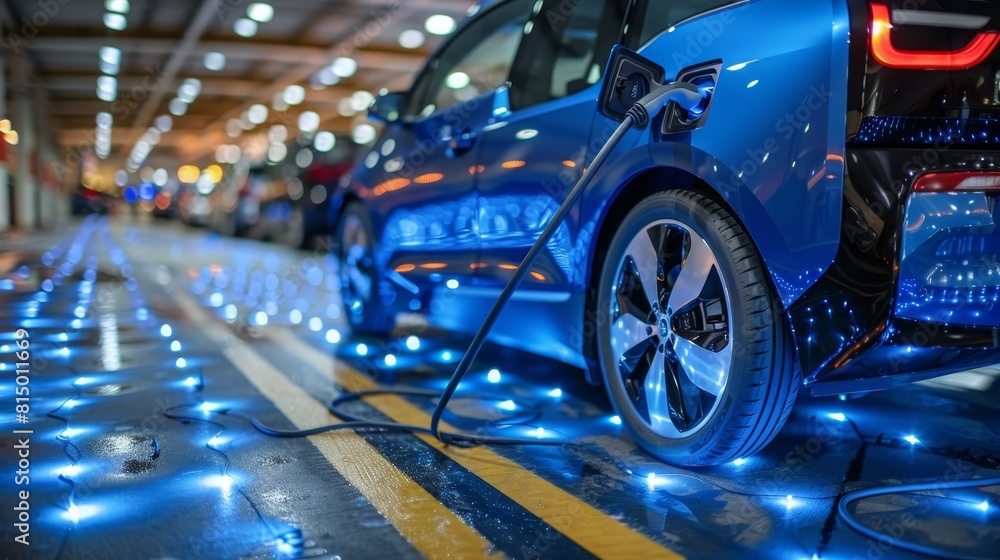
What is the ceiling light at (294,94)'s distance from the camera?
1132 inches

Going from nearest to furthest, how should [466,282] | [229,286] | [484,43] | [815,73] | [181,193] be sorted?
[815,73] < [466,282] < [484,43] < [229,286] < [181,193]

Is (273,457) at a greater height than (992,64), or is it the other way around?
(992,64)

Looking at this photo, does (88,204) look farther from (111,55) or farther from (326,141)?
(326,141)

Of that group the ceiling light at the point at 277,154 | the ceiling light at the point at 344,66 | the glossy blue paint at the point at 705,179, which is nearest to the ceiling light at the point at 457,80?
the glossy blue paint at the point at 705,179

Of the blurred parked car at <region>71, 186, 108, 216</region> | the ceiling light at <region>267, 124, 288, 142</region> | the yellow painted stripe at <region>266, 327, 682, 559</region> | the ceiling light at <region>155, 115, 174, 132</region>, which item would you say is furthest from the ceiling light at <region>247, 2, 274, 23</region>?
the blurred parked car at <region>71, 186, 108, 216</region>

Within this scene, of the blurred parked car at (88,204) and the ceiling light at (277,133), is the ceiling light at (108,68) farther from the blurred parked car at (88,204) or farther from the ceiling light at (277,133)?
the blurred parked car at (88,204)

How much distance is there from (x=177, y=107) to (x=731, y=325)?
37.1 meters

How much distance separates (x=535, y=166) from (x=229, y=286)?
6.29 metres

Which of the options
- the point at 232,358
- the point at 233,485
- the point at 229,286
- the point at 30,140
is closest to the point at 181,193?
the point at 30,140

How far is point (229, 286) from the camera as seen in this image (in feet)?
28.7

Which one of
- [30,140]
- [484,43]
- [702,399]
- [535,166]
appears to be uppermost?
[30,140]

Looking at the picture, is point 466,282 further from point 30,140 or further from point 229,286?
point 30,140

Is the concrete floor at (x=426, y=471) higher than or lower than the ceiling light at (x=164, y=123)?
lower

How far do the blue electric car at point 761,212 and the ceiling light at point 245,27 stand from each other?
57.3 ft
